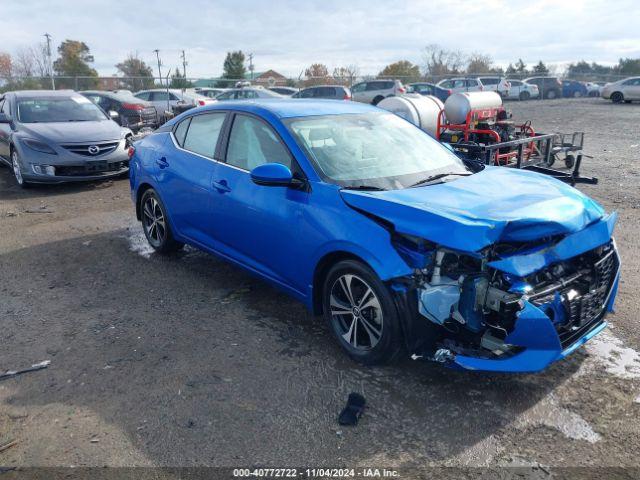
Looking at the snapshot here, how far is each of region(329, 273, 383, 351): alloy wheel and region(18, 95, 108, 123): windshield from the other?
28.1 ft

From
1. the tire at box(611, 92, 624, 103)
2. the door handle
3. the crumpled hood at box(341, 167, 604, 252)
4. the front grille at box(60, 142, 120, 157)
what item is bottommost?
the front grille at box(60, 142, 120, 157)

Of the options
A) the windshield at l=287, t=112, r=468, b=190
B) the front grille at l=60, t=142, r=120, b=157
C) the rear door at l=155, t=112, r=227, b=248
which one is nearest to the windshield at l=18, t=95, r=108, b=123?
the front grille at l=60, t=142, r=120, b=157

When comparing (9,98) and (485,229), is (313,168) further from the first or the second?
(9,98)

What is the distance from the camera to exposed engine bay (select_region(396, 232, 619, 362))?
122 inches

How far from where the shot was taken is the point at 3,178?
10719 mm

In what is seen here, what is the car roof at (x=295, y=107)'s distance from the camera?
4504 millimetres

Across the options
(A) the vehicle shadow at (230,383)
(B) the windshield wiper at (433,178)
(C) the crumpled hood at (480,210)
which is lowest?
(A) the vehicle shadow at (230,383)

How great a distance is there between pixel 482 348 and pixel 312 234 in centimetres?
138

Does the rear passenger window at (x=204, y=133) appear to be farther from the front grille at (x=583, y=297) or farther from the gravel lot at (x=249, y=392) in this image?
the front grille at (x=583, y=297)

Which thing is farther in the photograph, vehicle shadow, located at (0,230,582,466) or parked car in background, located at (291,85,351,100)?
parked car in background, located at (291,85,351,100)

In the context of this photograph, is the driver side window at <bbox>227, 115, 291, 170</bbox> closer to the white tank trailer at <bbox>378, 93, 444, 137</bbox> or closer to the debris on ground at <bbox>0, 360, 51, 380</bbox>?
the debris on ground at <bbox>0, 360, 51, 380</bbox>

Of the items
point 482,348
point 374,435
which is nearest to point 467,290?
point 482,348

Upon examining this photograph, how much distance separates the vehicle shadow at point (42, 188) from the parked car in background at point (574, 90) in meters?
37.1

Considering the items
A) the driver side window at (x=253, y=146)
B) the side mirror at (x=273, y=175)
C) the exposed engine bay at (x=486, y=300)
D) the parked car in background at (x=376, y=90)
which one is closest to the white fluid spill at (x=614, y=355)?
the exposed engine bay at (x=486, y=300)
